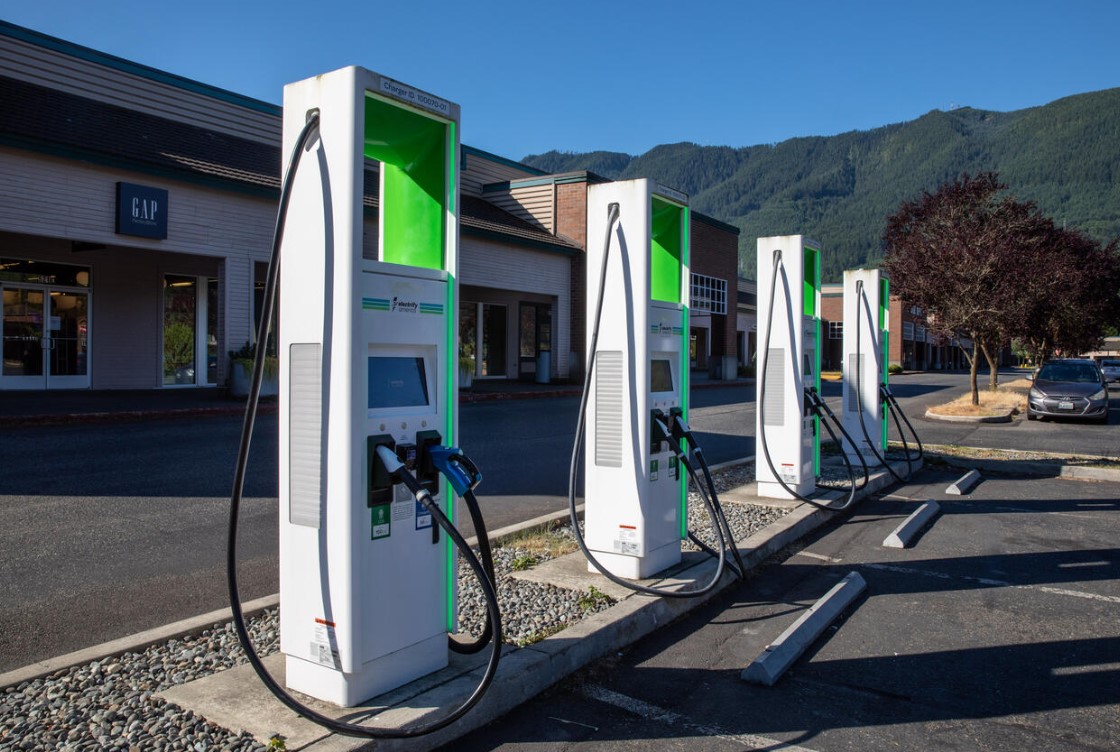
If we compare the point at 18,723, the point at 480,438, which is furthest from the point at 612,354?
the point at 480,438

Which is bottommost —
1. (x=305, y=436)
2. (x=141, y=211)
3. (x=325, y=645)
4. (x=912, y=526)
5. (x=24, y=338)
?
(x=912, y=526)

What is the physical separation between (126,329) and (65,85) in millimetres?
5428

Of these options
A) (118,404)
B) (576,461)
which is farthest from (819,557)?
(118,404)

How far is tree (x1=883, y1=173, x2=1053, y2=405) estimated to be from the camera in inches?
798

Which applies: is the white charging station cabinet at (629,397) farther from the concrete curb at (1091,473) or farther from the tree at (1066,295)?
the tree at (1066,295)

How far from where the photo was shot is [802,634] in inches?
182

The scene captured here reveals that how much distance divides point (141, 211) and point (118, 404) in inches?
153

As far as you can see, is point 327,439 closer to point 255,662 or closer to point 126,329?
point 255,662

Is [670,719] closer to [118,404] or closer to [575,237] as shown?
[118,404]

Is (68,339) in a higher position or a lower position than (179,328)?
lower

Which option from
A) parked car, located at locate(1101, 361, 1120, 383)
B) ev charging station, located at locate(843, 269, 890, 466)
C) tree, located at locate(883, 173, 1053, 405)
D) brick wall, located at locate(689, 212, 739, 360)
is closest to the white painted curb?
ev charging station, located at locate(843, 269, 890, 466)

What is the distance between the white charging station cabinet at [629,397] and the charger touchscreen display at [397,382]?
75.3 inches

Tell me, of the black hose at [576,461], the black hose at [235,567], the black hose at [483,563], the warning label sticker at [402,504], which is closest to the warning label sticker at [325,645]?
the black hose at [235,567]

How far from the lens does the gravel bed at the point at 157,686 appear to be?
10.1ft
